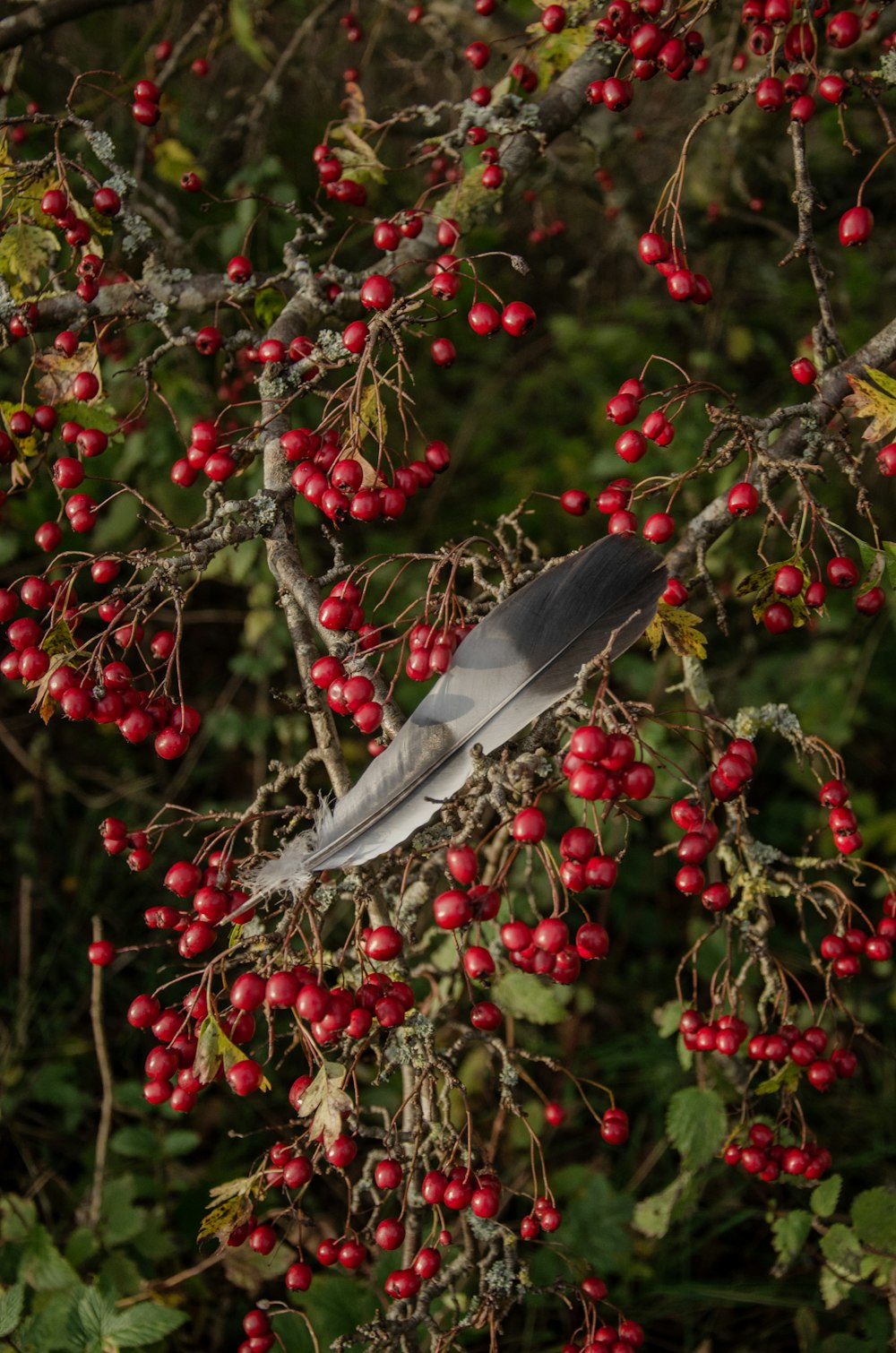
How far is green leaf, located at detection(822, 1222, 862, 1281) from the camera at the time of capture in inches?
67.7

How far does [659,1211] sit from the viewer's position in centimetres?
202

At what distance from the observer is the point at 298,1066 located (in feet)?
8.84

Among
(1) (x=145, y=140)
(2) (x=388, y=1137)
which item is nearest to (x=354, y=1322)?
(2) (x=388, y=1137)

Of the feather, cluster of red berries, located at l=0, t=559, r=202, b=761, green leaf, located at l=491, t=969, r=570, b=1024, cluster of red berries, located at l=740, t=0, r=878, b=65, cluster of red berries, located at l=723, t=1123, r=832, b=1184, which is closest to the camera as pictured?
the feather

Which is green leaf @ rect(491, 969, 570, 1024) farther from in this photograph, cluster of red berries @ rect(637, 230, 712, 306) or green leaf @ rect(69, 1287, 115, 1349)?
cluster of red berries @ rect(637, 230, 712, 306)

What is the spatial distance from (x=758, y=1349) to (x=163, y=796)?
240cm

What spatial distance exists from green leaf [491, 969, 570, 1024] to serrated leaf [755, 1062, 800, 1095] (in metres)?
0.48

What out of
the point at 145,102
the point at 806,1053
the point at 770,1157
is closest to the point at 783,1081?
the point at 806,1053

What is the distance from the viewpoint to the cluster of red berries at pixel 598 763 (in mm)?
980

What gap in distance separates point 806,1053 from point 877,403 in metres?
1.01

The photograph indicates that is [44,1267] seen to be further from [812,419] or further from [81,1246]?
[812,419]

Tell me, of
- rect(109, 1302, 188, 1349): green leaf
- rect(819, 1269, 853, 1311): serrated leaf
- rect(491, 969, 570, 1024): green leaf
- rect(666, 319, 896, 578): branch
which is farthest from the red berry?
rect(109, 1302, 188, 1349): green leaf

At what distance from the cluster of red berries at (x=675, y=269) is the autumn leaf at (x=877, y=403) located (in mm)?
297

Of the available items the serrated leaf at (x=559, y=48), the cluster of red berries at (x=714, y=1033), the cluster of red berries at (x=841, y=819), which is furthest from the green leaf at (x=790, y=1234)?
the serrated leaf at (x=559, y=48)
